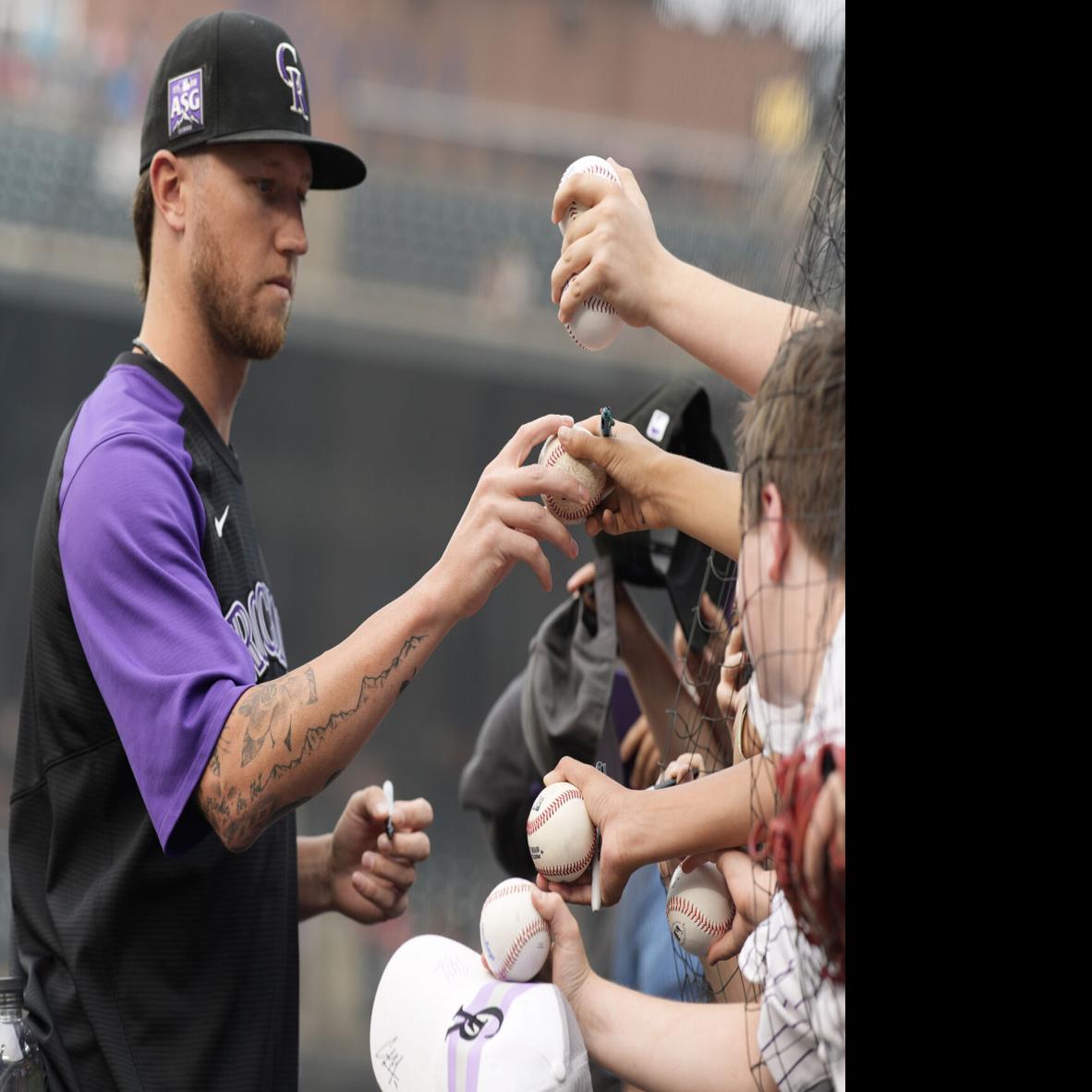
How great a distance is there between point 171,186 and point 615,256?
835 millimetres

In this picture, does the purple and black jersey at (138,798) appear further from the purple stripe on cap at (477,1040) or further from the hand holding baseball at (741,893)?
the hand holding baseball at (741,893)

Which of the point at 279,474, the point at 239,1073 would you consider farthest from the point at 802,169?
the point at 279,474

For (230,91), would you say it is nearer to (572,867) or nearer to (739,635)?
(739,635)

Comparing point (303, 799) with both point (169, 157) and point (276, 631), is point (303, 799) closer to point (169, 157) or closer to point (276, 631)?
point (276, 631)

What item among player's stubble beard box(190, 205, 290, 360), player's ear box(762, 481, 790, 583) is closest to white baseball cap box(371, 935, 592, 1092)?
player's ear box(762, 481, 790, 583)

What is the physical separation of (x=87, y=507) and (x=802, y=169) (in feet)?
2.99

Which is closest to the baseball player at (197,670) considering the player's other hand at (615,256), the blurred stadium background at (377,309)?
the player's other hand at (615,256)

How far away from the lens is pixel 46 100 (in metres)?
9.59

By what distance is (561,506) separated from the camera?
1.36 metres

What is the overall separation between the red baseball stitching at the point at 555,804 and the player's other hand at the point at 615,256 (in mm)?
438

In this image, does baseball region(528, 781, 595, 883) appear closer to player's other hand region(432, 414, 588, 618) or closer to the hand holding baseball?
the hand holding baseball

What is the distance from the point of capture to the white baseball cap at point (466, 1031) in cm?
114
